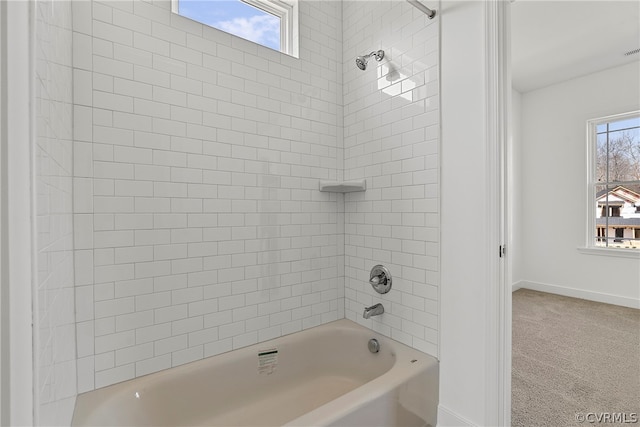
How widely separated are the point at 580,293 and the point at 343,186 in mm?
4007

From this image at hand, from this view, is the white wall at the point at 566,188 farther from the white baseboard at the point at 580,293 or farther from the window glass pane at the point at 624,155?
the window glass pane at the point at 624,155

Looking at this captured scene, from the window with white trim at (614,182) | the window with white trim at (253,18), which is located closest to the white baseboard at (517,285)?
the window with white trim at (614,182)

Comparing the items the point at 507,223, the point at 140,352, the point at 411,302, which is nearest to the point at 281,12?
the point at 507,223

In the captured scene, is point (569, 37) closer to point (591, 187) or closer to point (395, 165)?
point (591, 187)

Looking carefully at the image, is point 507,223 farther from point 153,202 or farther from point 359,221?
point 153,202

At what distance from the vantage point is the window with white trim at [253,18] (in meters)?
1.76

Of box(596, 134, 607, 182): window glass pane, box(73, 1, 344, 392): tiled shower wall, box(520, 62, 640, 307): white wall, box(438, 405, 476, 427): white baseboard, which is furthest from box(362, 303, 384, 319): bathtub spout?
box(596, 134, 607, 182): window glass pane

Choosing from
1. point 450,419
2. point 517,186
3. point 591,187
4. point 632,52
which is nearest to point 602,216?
point 591,187

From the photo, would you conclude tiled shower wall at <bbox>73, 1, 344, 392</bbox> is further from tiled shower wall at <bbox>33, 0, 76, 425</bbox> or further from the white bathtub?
tiled shower wall at <bbox>33, 0, 76, 425</bbox>

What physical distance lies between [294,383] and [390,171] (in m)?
1.48

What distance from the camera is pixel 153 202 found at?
1.55 metres

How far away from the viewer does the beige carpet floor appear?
1825 millimetres

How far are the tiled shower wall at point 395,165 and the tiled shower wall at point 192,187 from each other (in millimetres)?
179

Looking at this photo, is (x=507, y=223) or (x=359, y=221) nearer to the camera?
(x=507, y=223)
